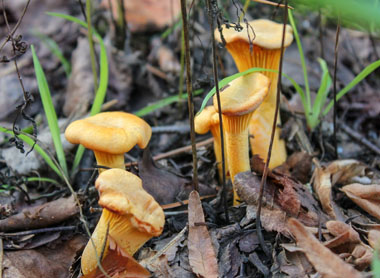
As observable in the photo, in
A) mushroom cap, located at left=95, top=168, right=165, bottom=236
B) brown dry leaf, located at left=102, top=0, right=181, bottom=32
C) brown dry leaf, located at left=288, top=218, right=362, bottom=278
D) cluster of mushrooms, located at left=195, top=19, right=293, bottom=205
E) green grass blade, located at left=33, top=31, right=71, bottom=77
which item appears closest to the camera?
brown dry leaf, located at left=288, top=218, right=362, bottom=278

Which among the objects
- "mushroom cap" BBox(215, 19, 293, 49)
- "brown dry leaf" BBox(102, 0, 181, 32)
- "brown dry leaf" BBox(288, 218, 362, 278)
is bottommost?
"brown dry leaf" BBox(288, 218, 362, 278)

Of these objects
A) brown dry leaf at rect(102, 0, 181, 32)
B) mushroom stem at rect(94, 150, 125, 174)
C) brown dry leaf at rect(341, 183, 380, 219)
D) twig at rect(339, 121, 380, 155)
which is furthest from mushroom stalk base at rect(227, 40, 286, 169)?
brown dry leaf at rect(102, 0, 181, 32)

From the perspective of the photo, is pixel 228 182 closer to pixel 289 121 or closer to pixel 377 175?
pixel 289 121

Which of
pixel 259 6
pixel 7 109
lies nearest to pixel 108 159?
pixel 7 109

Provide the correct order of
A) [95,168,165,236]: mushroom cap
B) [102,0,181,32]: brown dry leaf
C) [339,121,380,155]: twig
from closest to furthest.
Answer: [95,168,165,236]: mushroom cap → [339,121,380,155]: twig → [102,0,181,32]: brown dry leaf

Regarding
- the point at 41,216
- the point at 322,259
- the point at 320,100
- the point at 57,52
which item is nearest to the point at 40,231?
the point at 41,216

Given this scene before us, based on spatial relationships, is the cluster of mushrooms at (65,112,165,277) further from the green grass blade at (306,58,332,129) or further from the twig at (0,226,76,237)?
the green grass blade at (306,58,332,129)

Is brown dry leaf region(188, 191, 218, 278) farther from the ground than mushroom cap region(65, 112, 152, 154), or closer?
closer

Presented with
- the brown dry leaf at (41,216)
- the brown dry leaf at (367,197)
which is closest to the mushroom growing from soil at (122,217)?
the brown dry leaf at (41,216)
